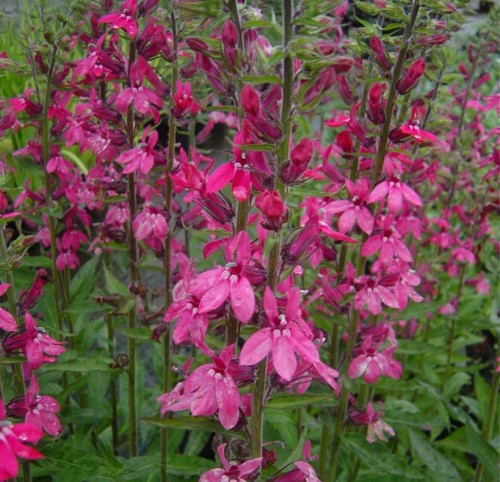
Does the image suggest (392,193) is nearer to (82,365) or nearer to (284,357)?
(284,357)

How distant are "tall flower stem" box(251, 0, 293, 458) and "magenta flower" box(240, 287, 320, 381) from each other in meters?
0.09

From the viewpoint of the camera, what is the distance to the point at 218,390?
1464mm

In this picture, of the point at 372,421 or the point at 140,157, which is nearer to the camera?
the point at 140,157

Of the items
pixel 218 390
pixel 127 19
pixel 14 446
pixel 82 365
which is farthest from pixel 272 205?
pixel 82 365

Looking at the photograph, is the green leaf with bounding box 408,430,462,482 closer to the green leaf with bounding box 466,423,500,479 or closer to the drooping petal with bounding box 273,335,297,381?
the green leaf with bounding box 466,423,500,479

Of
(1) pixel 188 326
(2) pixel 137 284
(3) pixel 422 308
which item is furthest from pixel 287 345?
(3) pixel 422 308

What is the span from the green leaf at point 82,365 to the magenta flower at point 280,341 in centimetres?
113

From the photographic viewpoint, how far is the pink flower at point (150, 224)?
2240mm

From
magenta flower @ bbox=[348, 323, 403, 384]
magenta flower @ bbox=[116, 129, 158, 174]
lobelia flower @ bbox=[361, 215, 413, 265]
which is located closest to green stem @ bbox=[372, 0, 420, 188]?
lobelia flower @ bbox=[361, 215, 413, 265]

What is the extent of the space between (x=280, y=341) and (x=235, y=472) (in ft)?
1.18

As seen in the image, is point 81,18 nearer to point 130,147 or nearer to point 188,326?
point 130,147

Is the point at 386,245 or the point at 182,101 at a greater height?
the point at 182,101

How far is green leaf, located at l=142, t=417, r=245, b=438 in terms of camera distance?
5.11 feet

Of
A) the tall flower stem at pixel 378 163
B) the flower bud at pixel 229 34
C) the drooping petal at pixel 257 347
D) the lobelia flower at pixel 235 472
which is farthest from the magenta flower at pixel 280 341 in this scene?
the tall flower stem at pixel 378 163
